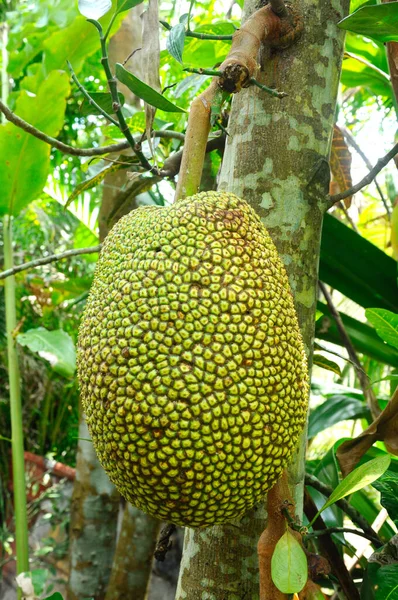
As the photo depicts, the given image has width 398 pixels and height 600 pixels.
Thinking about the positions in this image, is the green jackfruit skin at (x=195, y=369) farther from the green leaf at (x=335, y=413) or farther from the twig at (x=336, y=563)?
the green leaf at (x=335, y=413)

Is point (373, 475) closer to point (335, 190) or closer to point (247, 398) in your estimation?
point (247, 398)

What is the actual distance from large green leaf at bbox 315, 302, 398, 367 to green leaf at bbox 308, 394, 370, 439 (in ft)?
0.40

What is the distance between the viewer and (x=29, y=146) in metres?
1.21

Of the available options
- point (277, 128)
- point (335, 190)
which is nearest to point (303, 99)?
point (277, 128)

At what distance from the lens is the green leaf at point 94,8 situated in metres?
0.65

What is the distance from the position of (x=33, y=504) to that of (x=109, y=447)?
84.1 inches

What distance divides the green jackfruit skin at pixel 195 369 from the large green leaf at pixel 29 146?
667mm

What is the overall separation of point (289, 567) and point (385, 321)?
1.23ft

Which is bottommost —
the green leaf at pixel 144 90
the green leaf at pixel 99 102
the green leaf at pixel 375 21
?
the green leaf at pixel 144 90

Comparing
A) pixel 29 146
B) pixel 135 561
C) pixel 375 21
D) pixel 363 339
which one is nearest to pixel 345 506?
pixel 363 339

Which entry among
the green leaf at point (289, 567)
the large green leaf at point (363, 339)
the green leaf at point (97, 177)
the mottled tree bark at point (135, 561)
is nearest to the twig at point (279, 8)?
the green leaf at point (97, 177)

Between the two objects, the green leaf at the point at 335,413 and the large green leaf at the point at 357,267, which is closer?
the large green leaf at the point at 357,267

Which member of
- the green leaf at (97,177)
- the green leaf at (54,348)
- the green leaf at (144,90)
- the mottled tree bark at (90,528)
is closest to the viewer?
the green leaf at (144,90)

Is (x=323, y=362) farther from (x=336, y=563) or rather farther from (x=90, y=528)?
(x=90, y=528)
